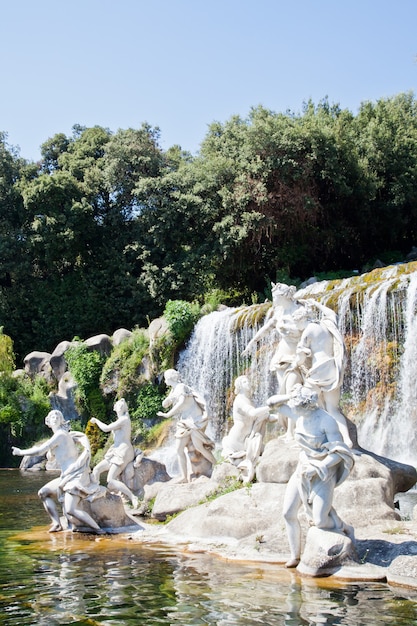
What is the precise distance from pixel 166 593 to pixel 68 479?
4455 mm

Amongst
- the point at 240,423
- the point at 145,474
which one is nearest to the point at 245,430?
the point at 240,423

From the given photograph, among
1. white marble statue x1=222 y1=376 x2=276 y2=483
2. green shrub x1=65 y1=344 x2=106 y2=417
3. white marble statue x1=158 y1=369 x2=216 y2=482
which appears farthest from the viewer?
green shrub x1=65 y1=344 x2=106 y2=417

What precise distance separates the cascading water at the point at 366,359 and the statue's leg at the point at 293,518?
9837 mm

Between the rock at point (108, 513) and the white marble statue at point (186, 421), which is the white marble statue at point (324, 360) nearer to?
the white marble statue at point (186, 421)

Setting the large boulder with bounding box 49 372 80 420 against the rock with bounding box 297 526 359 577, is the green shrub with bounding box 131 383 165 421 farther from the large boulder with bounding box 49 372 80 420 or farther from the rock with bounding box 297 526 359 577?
the rock with bounding box 297 526 359 577

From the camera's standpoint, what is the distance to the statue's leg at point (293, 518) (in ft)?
27.8

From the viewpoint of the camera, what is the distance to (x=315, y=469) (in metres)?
8.29

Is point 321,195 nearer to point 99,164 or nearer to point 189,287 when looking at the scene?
point 189,287

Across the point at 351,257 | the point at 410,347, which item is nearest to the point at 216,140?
the point at 351,257

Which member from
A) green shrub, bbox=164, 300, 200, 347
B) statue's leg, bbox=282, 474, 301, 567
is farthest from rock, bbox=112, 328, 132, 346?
statue's leg, bbox=282, 474, 301, 567

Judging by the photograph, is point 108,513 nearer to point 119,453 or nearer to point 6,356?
point 119,453

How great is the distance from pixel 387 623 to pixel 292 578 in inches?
69.7

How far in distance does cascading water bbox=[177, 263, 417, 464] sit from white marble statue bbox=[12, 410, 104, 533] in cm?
879

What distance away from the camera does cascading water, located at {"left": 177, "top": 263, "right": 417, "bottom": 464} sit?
19.0m
